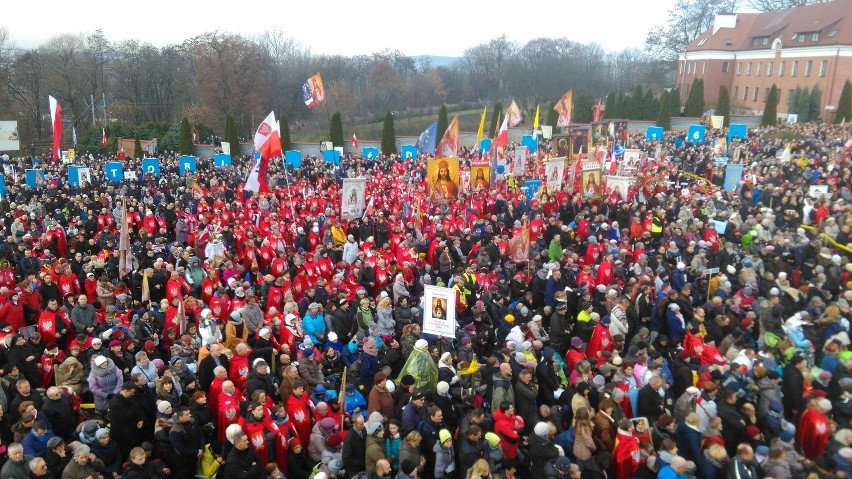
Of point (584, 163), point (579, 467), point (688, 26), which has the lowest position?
point (579, 467)

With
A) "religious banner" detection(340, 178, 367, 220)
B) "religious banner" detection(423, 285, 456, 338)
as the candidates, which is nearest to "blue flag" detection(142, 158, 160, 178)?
"religious banner" detection(340, 178, 367, 220)

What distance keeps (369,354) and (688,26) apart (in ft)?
232

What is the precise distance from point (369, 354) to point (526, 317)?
311 cm

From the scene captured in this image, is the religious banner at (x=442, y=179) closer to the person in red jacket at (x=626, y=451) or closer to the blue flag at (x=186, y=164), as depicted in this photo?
the person in red jacket at (x=626, y=451)

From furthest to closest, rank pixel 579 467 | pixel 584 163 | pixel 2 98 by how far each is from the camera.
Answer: pixel 2 98, pixel 584 163, pixel 579 467

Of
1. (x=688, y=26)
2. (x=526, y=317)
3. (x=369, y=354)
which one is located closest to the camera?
(x=369, y=354)

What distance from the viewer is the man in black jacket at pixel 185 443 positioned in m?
6.31

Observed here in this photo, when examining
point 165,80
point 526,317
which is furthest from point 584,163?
point 165,80

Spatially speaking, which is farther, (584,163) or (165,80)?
(165,80)

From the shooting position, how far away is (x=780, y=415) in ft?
23.2

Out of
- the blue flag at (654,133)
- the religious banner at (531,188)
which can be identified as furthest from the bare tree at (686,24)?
the religious banner at (531,188)

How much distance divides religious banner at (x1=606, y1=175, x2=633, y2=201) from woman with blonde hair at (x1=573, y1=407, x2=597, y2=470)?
40.1 feet

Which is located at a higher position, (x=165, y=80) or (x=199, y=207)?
(x=165, y=80)

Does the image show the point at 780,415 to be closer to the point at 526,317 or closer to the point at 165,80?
the point at 526,317
